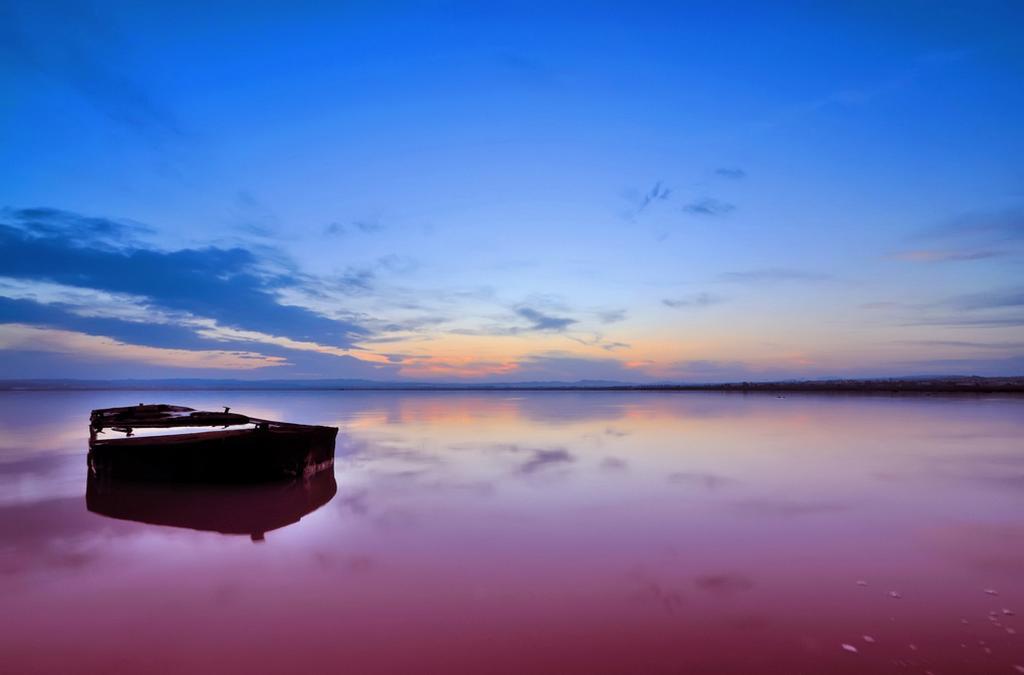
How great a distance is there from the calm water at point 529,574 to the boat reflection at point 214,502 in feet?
0.29

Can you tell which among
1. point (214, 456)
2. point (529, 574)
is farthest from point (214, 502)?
point (529, 574)

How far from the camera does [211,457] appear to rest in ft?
42.7

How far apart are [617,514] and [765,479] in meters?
5.66

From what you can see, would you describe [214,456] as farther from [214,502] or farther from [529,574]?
[529,574]

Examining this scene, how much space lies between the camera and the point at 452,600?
6387mm

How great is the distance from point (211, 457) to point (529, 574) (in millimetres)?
9203

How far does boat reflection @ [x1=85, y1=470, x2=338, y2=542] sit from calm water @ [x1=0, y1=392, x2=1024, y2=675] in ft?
0.29

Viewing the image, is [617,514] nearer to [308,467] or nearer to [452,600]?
[452,600]

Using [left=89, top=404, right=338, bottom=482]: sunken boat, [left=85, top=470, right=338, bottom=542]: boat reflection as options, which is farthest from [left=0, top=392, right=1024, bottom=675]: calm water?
[left=89, top=404, right=338, bottom=482]: sunken boat

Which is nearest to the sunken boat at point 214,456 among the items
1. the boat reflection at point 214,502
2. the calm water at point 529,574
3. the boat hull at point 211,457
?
the boat hull at point 211,457

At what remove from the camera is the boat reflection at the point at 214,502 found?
10211 millimetres

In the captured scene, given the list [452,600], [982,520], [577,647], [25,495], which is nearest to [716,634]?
[577,647]

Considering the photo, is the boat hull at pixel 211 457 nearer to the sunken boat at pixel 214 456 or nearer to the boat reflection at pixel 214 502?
the sunken boat at pixel 214 456

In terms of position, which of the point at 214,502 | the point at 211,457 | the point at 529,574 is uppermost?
the point at 211,457
